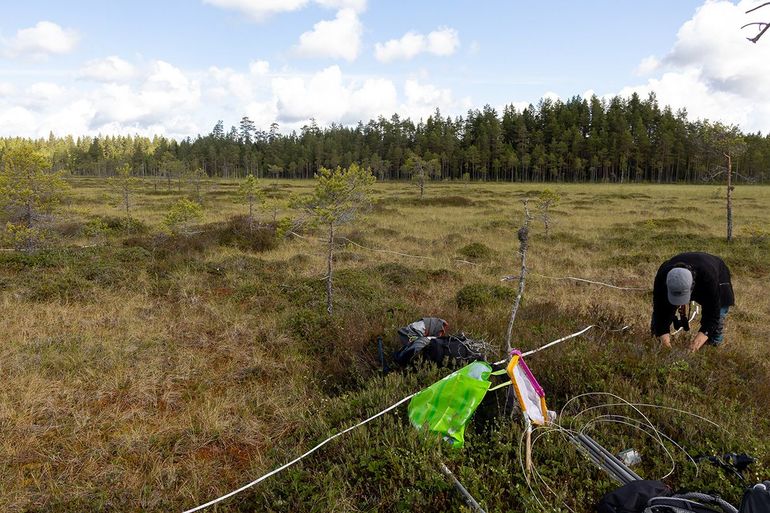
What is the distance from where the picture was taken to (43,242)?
1056 centimetres

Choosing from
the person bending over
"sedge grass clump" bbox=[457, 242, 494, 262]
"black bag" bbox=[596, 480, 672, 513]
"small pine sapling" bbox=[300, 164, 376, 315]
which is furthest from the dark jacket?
"sedge grass clump" bbox=[457, 242, 494, 262]

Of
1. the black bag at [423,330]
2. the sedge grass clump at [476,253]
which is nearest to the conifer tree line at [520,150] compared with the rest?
the sedge grass clump at [476,253]

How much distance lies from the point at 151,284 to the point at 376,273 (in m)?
4.71

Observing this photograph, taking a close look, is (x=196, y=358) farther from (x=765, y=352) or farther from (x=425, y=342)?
(x=765, y=352)

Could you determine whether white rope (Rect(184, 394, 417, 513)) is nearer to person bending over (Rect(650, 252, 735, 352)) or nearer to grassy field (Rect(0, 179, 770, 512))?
grassy field (Rect(0, 179, 770, 512))

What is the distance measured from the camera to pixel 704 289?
175 inches

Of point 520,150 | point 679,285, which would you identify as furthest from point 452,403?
point 520,150

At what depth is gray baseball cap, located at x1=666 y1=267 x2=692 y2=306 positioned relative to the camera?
4203 mm

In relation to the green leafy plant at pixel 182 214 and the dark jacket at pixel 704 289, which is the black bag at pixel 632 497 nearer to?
the dark jacket at pixel 704 289

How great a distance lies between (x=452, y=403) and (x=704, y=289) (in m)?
3.08

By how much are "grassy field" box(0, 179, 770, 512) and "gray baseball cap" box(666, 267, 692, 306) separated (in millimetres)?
592

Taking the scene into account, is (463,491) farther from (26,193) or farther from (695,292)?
(26,193)

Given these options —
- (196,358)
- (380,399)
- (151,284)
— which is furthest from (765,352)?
(151,284)

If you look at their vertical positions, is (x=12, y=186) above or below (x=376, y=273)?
above
